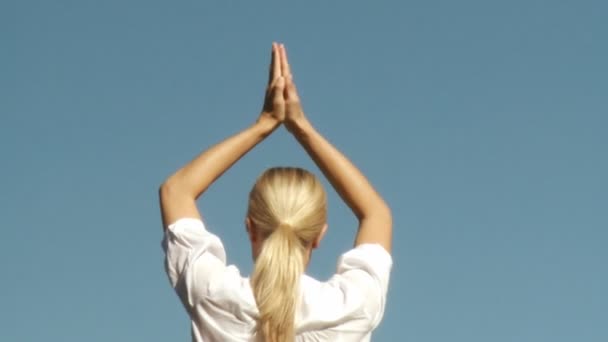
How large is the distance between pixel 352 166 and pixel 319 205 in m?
0.50

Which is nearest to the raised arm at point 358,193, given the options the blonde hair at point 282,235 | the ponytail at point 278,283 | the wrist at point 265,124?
the wrist at point 265,124

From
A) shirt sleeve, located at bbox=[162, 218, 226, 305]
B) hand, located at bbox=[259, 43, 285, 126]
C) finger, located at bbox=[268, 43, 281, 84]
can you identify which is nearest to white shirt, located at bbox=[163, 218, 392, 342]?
shirt sleeve, located at bbox=[162, 218, 226, 305]

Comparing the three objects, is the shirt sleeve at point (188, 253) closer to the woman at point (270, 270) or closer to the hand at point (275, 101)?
the woman at point (270, 270)

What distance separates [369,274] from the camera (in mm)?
6203

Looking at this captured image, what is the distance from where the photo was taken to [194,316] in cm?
597

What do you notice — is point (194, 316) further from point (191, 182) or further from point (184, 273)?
point (191, 182)

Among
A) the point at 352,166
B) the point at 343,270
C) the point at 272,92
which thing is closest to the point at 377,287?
the point at 343,270

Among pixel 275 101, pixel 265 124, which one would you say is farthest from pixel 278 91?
pixel 265 124

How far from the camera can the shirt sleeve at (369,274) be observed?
20.0 ft

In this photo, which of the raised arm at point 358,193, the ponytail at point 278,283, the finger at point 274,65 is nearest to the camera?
the ponytail at point 278,283

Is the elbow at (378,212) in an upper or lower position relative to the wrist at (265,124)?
lower

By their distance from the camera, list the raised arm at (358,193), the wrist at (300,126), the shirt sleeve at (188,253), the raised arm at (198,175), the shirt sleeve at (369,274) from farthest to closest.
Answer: the wrist at (300,126) < the raised arm at (358,193) < the raised arm at (198,175) < the shirt sleeve at (369,274) < the shirt sleeve at (188,253)

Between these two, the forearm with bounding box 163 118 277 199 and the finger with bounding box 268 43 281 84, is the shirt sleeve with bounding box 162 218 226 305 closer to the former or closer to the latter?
the forearm with bounding box 163 118 277 199

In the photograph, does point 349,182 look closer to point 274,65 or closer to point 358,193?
point 358,193
